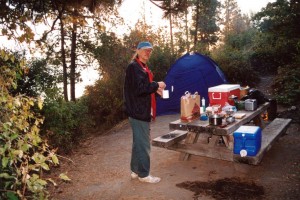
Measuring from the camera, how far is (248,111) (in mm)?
5184

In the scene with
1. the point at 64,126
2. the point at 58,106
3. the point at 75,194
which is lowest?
the point at 75,194

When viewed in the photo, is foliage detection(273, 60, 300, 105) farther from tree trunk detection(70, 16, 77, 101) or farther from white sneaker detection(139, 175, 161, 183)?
tree trunk detection(70, 16, 77, 101)

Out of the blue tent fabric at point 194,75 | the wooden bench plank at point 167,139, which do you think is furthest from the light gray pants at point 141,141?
the blue tent fabric at point 194,75

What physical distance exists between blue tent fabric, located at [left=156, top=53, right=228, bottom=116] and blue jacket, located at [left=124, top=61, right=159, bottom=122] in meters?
5.04

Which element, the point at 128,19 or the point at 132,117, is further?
the point at 128,19

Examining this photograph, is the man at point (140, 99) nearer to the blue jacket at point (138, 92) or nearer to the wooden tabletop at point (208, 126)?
the blue jacket at point (138, 92)

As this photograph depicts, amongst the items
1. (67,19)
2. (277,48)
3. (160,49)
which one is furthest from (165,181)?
(277,48)

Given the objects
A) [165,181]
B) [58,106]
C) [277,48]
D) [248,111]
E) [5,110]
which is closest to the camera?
[5,110]

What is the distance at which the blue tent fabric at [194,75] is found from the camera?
9.09 metres

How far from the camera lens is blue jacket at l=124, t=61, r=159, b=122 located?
13.0 feet

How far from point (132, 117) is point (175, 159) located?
5.74 feet

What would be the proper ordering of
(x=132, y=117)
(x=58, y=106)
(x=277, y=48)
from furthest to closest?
(x=277, y=48) < (x=58, y=106) < (x=132, y=117)

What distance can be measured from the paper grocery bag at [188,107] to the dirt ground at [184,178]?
0.92 meters

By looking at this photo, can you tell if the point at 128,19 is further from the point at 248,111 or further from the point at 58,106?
the point at 248,111
